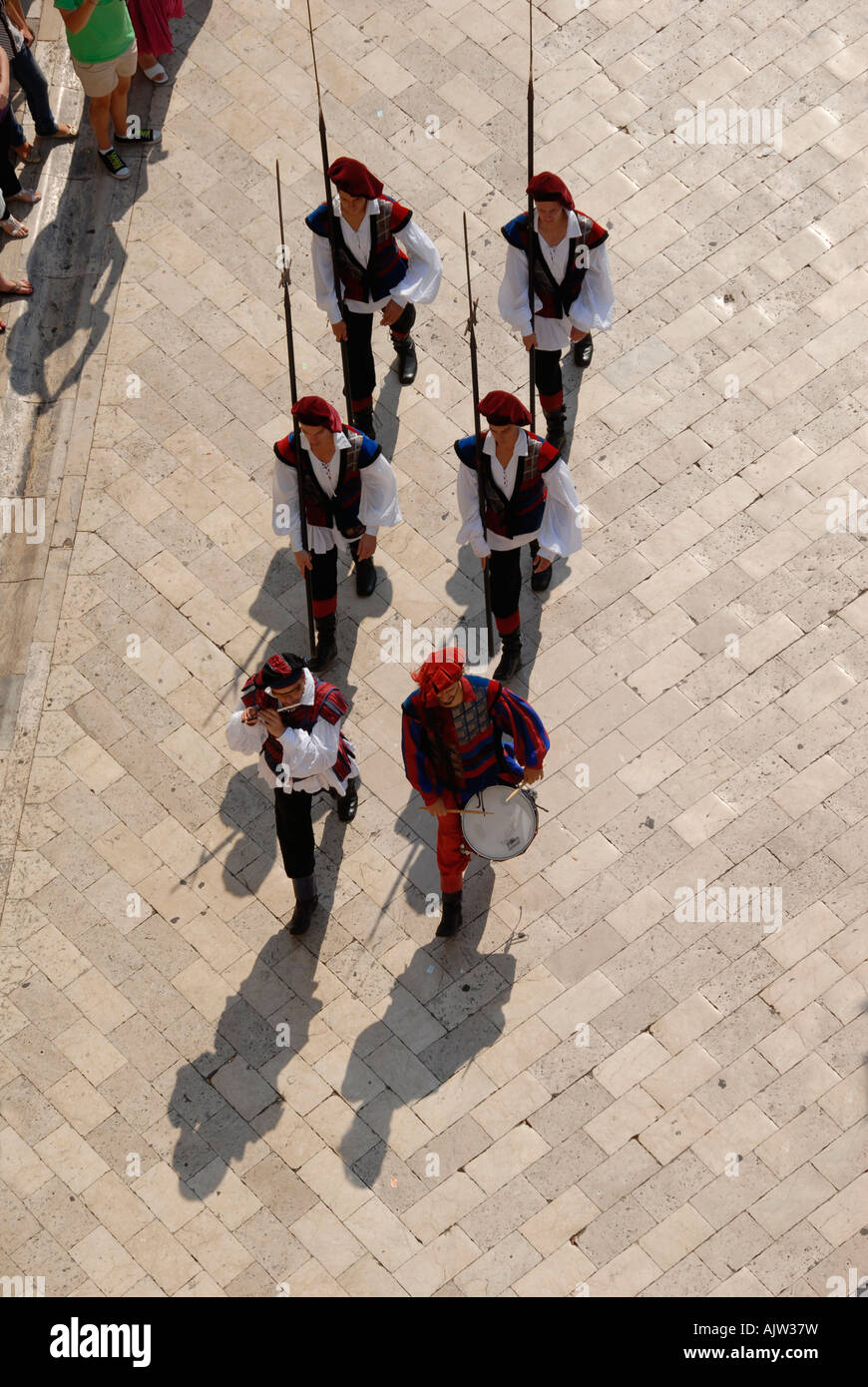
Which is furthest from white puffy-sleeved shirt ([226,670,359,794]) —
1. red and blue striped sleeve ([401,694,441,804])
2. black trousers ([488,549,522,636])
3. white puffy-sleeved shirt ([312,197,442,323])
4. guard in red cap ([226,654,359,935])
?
white puffy-sleeved shirt ([312,197,442,323])

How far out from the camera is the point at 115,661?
1180cm

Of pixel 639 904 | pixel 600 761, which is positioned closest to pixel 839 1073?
pixel 639 904

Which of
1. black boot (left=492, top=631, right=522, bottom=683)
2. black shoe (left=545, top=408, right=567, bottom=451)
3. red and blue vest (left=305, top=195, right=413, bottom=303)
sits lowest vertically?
black boot (left=492, top=631, right=522, bottom=683)

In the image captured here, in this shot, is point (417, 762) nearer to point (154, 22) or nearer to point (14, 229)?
point (14, 229)

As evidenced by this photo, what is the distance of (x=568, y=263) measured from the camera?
37.2ft

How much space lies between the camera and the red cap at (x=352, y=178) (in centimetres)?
1098

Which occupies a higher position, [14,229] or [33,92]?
[33,92]

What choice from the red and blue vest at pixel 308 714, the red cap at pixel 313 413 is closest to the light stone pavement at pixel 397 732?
the red and blue vest at pixel 308 714

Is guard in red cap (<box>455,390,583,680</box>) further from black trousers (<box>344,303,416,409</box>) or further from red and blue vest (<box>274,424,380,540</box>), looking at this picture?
black trousers (<box>344,303,416,409</box>)

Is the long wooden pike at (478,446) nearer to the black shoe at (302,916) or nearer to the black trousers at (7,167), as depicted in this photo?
the black shoe at (302,916)

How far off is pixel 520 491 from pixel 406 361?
2.21 m

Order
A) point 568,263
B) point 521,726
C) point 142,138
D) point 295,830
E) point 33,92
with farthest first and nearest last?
1. point 142,138
2. point 33,92
3. point 568,263
4. point 295,830
5. point 521,726

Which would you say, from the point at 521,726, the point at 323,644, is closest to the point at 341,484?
the point at 323,644

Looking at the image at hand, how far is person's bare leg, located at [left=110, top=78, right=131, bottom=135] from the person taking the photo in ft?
43.2
